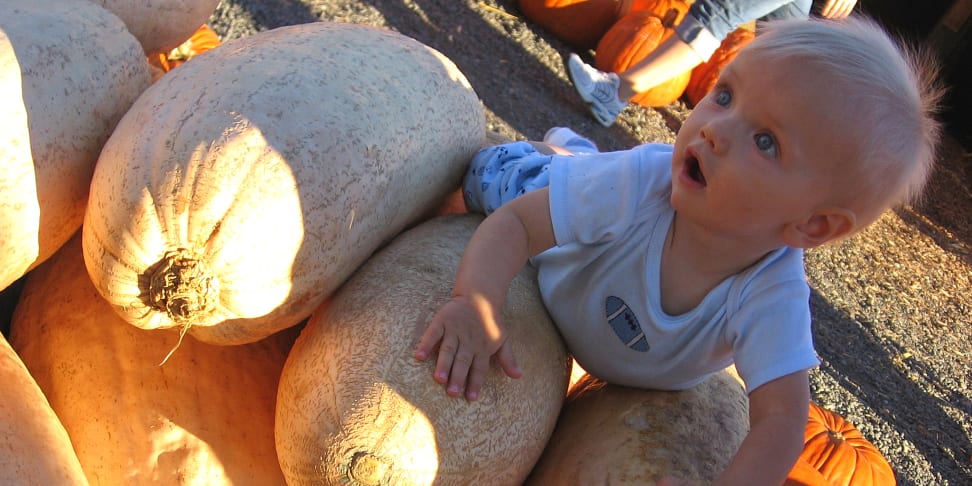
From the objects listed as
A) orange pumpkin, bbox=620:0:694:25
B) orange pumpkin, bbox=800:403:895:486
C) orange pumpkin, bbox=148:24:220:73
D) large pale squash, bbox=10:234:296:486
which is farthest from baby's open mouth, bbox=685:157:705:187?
orange pumpkin, bbox=620:0:694:25

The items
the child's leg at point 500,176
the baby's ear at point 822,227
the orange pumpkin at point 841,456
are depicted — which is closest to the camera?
the baby's ear at point 822,227

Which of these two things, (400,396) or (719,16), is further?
(719,16)

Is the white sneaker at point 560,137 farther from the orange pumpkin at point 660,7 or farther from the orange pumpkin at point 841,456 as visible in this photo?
the orange pumpkin at point 660,7

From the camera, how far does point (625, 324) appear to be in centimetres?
187

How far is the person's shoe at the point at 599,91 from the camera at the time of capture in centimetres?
470

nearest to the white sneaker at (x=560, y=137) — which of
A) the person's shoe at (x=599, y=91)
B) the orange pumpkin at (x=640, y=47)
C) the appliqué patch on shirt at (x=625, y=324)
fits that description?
the appliqué patch on shirt at (x=625, y=324)

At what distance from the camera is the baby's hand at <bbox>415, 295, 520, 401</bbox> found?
158cm

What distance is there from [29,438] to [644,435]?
1217 millimetres

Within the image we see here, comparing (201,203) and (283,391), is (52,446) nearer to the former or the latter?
(283,391)

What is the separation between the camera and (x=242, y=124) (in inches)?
63.2

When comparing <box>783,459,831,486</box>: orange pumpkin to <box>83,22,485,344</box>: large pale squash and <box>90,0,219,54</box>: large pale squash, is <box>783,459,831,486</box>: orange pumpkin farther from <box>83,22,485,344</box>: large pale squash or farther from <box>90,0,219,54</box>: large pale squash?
<box>90,0,219,54</box>: large pale squash

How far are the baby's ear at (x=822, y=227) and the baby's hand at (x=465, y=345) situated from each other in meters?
0.61

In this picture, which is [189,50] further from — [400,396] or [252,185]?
[400,396]

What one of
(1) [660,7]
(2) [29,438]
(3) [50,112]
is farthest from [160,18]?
(1) [660,7]
